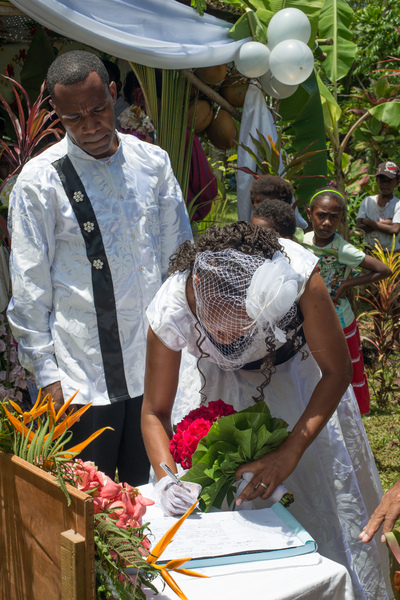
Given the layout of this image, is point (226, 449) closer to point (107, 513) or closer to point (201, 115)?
point (107, 513)

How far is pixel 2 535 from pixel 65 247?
1.31 meters

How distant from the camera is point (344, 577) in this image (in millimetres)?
1486

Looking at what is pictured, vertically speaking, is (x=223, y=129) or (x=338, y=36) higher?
(x=338, y=36)

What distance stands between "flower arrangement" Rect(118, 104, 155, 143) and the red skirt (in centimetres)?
183

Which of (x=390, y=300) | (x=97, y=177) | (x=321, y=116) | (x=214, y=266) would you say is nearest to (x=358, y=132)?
(x=321, y=116)

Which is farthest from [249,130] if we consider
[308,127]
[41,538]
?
[41,538]

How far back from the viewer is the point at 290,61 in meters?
4.54

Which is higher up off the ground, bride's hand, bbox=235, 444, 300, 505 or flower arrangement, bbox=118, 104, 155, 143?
flower arrangement, bbox=118, 104, 155, 143

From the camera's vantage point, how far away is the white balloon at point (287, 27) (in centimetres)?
470

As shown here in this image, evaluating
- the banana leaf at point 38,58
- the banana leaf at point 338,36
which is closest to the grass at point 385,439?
the banana leaf at point 338,36

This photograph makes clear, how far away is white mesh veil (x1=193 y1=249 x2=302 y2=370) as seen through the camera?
5.83 feet

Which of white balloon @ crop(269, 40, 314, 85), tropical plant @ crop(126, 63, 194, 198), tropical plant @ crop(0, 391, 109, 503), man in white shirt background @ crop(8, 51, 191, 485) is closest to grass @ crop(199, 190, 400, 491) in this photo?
man in white shirt background @ crop(8, 51, 191, 485)

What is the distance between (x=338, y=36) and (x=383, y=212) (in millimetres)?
1900

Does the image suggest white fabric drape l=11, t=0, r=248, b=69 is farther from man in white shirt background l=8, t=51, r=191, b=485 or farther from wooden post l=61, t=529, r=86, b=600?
wooden post l=61, t=529, r=86, b=600
